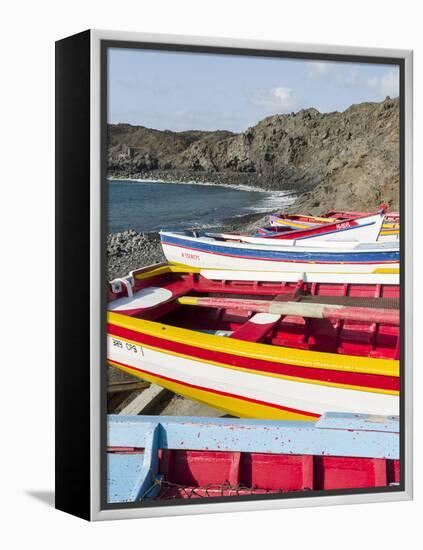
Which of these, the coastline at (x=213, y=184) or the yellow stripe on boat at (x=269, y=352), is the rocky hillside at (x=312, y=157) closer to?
the coastline at (x=213, y=184)

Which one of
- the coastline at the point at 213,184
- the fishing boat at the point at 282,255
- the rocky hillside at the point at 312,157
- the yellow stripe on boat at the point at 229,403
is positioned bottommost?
the yellow stripe on boat at the point at 229,403

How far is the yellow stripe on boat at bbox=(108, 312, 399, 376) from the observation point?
432 cm

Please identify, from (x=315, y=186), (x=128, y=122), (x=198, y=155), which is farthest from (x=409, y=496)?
(x=128, y=122)

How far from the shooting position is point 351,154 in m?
4.60

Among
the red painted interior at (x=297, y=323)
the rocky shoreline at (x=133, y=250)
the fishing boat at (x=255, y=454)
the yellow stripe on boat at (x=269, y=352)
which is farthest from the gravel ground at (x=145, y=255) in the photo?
the red painted interior at (x=297, y=323)

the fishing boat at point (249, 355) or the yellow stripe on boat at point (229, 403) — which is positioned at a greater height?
the fishing boat at point (249, 355)

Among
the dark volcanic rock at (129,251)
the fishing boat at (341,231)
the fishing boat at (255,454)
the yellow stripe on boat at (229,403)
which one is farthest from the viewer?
the fishing boat at (341,231)

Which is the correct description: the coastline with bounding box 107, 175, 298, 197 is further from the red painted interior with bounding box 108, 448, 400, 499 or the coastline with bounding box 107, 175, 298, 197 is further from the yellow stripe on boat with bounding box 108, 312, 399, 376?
the red painted interior with bounding box 108, 448, 400, 499

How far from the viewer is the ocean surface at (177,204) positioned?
13.3 feet

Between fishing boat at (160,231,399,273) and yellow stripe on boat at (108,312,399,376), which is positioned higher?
fishing boat at (160,231,399,273)

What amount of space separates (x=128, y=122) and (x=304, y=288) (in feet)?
4.75

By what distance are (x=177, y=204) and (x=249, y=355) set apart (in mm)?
760

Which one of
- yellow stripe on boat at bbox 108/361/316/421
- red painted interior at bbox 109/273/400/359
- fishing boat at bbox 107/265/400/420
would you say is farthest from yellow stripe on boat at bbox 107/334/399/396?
red painted interior at bbox 109/273/400/359

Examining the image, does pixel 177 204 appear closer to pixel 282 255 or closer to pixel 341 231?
pixel 282 255
